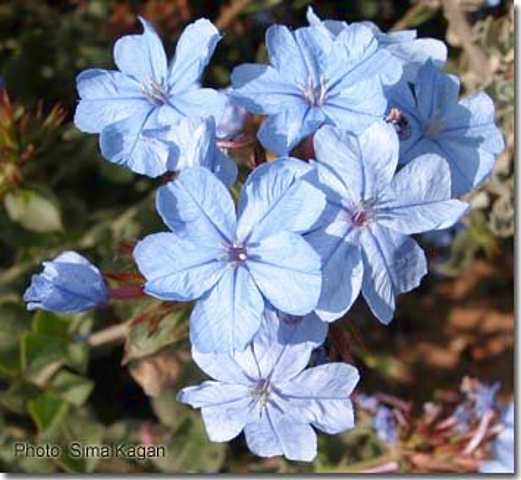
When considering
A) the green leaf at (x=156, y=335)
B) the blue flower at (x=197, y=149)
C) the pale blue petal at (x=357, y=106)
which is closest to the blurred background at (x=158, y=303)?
the green leaf at (x=156, y=335)

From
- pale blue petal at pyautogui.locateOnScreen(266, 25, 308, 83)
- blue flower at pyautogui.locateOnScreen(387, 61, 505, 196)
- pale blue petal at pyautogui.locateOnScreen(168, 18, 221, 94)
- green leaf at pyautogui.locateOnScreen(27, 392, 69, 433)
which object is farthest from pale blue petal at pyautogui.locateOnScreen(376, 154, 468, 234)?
green leaf at pyautogui.locateOnScreen(27, 392, 69, 433)

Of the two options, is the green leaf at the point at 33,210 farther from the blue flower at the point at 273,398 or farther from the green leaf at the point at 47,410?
the blue flower at the point at 273,398

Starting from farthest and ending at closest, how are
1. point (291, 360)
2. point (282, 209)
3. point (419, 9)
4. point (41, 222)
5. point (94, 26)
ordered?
point (94, 26) → point (419, 9) → point (41, 222) → point (291, 360) → point (282, 209)

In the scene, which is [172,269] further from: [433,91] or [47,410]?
[47,410]

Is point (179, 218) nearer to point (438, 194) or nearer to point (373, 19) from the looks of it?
point (438, 194)

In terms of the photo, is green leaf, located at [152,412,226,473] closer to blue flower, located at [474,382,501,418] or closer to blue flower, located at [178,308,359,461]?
blue flower, located at [474,382,501,418]

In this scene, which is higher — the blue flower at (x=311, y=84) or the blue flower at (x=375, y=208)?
the blue flower at (x=311, y=84)

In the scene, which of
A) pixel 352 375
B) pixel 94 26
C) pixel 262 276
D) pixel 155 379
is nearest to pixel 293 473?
pixel 155 379
